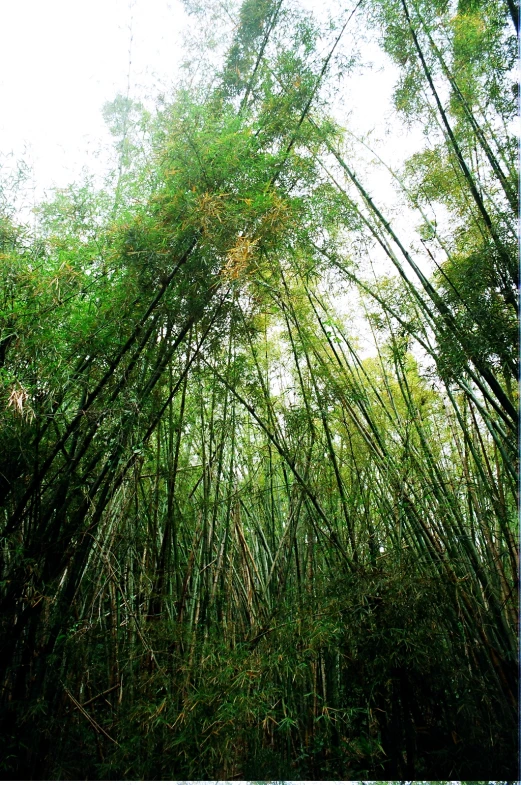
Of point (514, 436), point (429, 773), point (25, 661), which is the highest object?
point (514, 436)

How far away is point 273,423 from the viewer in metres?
3.03

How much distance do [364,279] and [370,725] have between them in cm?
234

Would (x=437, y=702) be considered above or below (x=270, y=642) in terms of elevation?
below

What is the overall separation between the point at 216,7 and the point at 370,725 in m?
3.97

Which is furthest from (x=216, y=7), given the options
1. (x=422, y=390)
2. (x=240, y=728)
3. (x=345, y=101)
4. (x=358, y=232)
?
(x=240, y=728)

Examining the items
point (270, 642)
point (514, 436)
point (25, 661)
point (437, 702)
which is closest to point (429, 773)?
point (437, 702)

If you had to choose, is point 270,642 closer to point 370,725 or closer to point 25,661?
point 370,725

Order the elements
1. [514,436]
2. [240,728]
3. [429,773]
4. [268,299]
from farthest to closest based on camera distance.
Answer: [268,299] < [514,436] < [429,773] < [240,728]

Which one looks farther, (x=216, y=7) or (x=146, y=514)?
(x=216, y=7)

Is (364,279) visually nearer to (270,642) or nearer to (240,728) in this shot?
(270,642)

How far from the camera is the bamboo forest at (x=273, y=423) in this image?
2.26m

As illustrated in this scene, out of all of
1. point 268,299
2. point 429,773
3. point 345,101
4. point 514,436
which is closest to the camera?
point 429,773

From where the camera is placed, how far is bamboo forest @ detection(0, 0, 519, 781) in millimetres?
2260

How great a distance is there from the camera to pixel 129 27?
129 inches
